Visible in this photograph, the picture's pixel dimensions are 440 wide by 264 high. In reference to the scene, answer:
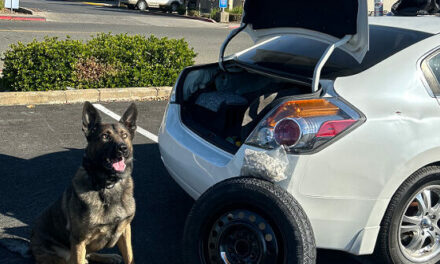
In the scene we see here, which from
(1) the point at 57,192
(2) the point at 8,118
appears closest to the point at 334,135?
(1) the point at 57,192

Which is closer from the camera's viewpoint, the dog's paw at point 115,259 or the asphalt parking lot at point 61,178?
the dog's paw at point 115,259

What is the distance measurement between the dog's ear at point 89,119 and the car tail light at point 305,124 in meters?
1.04

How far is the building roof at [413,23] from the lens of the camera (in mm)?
3661

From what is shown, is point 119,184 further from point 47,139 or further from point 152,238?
point 47,139

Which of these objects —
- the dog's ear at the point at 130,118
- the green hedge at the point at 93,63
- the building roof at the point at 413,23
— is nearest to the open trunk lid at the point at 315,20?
the building roof at the point at 413,23

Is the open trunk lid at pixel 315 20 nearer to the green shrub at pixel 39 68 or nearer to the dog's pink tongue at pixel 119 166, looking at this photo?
the dog's pink tongue at pixel 119 166


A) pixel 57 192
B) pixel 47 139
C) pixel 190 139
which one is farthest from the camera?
pixel 47 139

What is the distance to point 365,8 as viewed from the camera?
126 inches

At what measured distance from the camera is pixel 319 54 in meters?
4.12

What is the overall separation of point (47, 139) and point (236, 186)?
3.75m

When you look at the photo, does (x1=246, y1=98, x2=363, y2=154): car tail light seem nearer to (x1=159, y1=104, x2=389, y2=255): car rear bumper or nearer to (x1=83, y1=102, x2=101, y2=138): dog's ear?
(x1=159, y1=104, x2=389, y2=255): car rear bumper

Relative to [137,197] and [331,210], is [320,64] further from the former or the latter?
[137,197]

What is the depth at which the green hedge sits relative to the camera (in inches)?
302

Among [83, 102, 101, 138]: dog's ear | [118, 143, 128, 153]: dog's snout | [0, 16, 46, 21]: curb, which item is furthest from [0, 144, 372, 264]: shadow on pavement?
[0, 16, 46, 21]: curb
